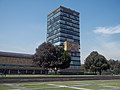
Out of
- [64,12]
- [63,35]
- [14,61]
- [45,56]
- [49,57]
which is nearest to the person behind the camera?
[45,56]

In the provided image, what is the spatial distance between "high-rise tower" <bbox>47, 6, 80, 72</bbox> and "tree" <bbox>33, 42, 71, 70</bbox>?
69141 millimetres

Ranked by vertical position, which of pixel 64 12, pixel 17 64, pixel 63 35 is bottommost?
pixel 17 64

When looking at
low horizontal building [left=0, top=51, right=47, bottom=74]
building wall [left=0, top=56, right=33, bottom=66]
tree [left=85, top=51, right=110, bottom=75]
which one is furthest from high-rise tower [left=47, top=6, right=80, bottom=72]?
tree [left=85, top=51, right=110, bottom=75]

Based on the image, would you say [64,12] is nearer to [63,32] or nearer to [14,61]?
[63,32]

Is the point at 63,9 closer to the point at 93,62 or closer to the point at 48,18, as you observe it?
the point at 48,18

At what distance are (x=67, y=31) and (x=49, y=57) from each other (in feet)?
273

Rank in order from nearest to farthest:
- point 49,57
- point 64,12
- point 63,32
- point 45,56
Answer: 1. point 45,56
2. point 49,57
3. point 63,32
4. point 64,12

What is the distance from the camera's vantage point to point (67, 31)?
6078 inches

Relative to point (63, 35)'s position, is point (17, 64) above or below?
below

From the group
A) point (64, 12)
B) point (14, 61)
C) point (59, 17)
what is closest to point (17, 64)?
point (14, 61)

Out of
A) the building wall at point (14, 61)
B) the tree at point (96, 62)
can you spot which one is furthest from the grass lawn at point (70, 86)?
the building wall at point (14, 61)

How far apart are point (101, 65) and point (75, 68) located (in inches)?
2370

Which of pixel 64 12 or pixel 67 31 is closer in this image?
pixel 67 31

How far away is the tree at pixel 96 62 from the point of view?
8994 cm
